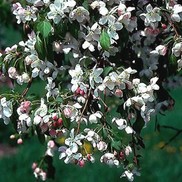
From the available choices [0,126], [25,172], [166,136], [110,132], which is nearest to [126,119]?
[110,132]

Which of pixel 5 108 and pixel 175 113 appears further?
pixel 175 113

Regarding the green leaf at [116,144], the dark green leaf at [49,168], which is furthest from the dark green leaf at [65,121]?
the dark green leaf at [49,168]

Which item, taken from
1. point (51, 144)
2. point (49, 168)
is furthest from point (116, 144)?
point (49, 168)

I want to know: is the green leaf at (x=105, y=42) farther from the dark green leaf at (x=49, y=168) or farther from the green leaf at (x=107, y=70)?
the dark green leaf at (x=49, y=168)

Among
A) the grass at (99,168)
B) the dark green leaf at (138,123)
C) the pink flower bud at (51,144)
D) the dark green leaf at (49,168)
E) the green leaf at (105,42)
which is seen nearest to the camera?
the green leaf at (105,42)

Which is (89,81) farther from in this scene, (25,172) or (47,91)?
(25,172)

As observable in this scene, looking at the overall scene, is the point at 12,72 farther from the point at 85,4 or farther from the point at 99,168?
the point at 99,168

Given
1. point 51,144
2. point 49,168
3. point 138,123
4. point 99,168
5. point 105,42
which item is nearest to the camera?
point 105,42

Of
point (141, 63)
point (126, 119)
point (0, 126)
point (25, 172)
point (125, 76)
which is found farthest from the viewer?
point (0, 126)
